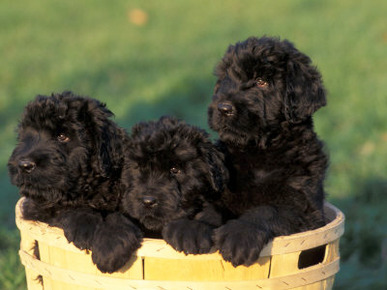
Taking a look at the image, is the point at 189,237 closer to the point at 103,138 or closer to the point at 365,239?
the point at 103,138

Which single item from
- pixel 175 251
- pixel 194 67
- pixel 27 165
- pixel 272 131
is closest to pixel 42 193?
pixel 27 165

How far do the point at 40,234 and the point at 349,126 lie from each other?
6068 mm

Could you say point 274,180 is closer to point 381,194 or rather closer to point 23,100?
point 381,194

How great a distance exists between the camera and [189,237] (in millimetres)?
2936

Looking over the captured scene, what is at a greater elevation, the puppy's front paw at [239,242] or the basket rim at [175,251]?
the puppy's front paw at [239,242]

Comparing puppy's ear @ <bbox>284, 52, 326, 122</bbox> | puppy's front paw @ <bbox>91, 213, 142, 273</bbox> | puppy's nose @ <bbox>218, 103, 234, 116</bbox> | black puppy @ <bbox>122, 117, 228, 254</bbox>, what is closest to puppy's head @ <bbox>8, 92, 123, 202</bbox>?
black puppy @ <bbox>122, 117, 228, 254</bbox>

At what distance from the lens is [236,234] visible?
116 inches

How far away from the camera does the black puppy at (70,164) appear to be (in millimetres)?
3287

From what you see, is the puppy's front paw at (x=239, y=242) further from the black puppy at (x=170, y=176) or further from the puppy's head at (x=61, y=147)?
the puppy's head at (x=61, y=147)

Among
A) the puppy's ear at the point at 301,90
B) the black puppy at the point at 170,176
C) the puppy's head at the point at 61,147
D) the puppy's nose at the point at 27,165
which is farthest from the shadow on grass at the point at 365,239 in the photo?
the puppy's nose at the point at 27,165

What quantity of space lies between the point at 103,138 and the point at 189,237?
3.01 feet

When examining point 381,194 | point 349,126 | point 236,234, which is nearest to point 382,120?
point 349,126

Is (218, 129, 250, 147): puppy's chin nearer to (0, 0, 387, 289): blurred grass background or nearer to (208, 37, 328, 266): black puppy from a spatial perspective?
(208, 37, 328, 266): black puppy

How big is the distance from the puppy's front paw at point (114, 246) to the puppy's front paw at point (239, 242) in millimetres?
405
